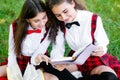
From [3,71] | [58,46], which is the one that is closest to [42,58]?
[58,46]

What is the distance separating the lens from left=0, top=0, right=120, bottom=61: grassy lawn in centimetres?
477

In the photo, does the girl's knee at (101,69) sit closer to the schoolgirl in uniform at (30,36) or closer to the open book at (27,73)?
the schoolgirl in uniform at (30,36)

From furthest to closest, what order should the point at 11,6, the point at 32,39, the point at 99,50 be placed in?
the point at 11,6, the point at 32,39, the point at 99,50

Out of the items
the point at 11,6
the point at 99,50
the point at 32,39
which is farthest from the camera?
the point at 11,6

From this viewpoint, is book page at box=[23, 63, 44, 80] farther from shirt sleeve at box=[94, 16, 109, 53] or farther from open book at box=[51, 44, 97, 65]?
shirt sleeve at box=[94, 16, 109, 53]

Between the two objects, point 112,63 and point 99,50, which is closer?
point 99,50

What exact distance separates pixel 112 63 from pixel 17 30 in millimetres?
1011

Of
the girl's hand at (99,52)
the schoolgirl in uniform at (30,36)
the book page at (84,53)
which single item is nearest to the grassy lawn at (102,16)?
the schoolgirl in uniform at (30,36)

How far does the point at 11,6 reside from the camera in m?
5.61

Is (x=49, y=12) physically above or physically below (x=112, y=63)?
above

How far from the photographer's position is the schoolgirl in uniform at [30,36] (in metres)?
3.74

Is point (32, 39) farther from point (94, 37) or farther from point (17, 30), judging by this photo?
point (94, 37)

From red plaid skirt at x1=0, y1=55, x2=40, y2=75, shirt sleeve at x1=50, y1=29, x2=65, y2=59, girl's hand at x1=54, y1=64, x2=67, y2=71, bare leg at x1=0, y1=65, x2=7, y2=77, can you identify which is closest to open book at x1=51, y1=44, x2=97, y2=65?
girl's hand at x1=54, y1=64, x2=67, y2=71

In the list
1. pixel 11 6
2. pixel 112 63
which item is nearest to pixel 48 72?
pixel 112 63
